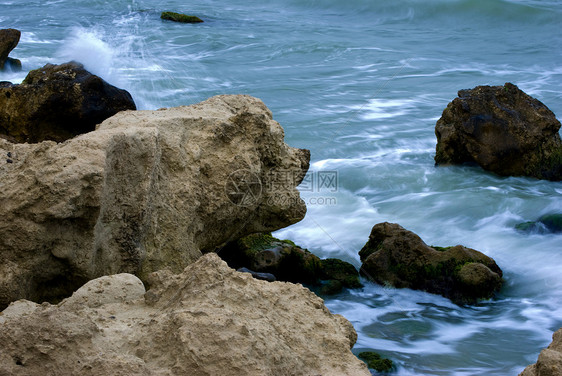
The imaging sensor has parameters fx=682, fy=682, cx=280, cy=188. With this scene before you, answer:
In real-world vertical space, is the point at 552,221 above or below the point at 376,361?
below

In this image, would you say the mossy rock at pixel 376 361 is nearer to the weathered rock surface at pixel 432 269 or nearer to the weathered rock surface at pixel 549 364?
the weathered rock surface at pixel 432 269

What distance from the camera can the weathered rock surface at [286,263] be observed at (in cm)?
508

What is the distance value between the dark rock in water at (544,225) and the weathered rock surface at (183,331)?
4.42 meters

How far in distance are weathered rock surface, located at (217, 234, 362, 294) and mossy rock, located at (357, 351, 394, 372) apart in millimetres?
1025

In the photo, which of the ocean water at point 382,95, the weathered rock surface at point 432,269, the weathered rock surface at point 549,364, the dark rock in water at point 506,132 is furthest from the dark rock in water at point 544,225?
the weathered rock surface at point 549,364

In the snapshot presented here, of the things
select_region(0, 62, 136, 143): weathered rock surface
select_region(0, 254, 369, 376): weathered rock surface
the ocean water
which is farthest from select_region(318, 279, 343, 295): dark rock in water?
select_region(0, 62, 136, 143): weathered rock surface

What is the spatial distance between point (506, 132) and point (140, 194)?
530cm

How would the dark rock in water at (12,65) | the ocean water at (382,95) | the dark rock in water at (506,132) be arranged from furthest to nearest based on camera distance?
the dark rock in water at (12,65)
the dark rock in water at (506,132)
the ocean water at (382,95)

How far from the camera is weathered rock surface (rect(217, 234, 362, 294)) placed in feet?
16.7

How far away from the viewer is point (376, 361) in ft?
13.3
